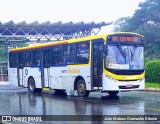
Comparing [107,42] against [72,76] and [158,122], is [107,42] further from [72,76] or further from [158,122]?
[158,122]

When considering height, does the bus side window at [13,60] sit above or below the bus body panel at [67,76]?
above

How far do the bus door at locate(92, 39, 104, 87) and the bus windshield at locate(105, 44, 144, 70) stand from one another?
1.82 feet

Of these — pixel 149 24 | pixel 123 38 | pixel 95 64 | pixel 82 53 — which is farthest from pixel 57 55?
pixel 149 24

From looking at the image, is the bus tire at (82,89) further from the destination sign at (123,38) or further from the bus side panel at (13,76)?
the bus side panel at (13,76)

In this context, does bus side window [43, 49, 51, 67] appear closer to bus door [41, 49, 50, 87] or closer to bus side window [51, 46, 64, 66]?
bus door [41, 49, 50, 87]

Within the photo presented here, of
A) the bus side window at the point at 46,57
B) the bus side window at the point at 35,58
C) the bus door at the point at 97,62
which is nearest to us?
the bus door at the point at 97,62

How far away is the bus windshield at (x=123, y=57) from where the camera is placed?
51.1 ft

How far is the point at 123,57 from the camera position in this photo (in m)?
15.8

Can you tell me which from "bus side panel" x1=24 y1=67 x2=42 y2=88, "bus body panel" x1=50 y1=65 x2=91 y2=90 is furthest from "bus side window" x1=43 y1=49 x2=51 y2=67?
"bus side panel" x1=24 y1=67 x2=42 y2=88

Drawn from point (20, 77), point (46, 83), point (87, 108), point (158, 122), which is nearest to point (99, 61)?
point (87, 108)

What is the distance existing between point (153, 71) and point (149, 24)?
59.9 ft

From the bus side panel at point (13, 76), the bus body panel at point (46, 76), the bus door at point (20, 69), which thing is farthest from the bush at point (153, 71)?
the bus side panel at point (13, 76)

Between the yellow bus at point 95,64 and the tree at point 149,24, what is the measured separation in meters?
20.8

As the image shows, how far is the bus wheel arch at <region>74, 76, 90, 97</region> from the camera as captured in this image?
1711cm
